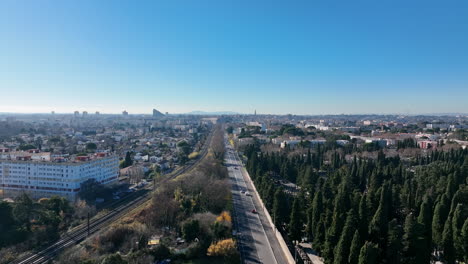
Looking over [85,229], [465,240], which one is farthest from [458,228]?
[85,229]

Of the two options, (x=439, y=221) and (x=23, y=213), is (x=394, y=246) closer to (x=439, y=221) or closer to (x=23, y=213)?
(x=439, y=221)

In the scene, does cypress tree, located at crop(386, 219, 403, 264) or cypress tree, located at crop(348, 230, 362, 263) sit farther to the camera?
cypress tree, located at crop(386, 219, 403, 264)

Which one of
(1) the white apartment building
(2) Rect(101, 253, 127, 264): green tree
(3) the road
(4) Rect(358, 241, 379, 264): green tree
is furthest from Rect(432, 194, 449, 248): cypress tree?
(1) the white apartment building

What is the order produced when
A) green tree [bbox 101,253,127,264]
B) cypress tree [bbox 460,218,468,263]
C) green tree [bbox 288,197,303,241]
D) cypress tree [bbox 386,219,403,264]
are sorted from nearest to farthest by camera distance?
1. green tree [bbox 101,253,127,264]
2. cypress tree [bbox 386,219,403,264]
3. cypress tree [bbox 460,218,468,263]
4. green tree [bbox 288,197,303,241]

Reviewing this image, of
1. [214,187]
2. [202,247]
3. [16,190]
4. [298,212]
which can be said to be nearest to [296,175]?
[214,187]

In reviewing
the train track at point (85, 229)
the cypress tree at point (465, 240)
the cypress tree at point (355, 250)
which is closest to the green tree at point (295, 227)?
the cypress tree at point (355, 250)

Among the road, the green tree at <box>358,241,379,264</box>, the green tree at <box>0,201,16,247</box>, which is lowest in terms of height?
the road

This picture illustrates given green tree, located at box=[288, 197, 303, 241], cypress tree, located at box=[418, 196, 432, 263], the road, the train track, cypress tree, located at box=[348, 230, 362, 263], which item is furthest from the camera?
green tree, located at box=[288, 197, 303, 241]

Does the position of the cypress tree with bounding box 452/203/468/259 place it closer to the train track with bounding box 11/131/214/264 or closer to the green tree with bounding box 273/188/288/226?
the green tree with bounding box 273/188/288/226

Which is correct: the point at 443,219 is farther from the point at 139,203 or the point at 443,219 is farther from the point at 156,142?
the point at 156,142
